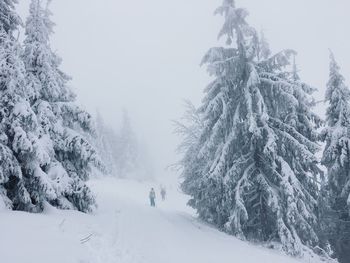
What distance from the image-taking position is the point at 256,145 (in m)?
18.6

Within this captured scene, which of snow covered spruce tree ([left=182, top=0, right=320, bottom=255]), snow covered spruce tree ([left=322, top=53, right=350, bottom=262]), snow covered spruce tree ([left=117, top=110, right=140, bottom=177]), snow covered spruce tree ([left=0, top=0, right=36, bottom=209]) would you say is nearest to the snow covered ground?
snow covered spruce tree ([left=0, top=0, right=36, bottom=209])

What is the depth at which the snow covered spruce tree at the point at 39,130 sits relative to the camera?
13.2m

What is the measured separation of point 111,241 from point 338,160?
43.5 ft

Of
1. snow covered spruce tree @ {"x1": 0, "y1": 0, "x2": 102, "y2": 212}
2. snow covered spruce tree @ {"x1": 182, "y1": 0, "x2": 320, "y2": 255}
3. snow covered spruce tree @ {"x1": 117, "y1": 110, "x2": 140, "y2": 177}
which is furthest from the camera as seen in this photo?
Result: snow covered spruce tree @ {"x1": 117, "y1": 110, "x2": 140, "y2": 177}

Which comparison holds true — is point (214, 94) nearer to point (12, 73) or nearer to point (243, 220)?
point (243, 220)

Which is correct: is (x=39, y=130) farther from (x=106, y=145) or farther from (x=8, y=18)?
(x=106, y=145)

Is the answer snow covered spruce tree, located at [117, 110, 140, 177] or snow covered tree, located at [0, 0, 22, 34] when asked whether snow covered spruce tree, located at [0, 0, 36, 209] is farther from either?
snow covered spruce tree, located at [117, 110, 140, 177]

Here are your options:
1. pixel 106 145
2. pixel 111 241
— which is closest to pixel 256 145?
pixel 111 241

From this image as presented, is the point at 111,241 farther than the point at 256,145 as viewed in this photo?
No

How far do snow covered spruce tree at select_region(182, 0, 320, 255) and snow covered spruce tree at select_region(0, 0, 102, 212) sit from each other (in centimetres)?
659

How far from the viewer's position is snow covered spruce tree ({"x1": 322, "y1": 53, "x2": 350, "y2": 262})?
19.2 meters

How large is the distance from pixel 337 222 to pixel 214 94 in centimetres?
1035

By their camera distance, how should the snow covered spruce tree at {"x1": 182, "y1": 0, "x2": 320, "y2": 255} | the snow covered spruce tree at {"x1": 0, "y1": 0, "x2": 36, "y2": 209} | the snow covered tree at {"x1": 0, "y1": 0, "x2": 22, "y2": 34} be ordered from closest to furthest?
1. the snow covered spruce tree at {"x1": 0, "y1": 0, "x2": 36, "y2": 209}
2. the snow covered tree at {"x1": 0, "y1": 0, "x2": 22, "y2": 34}
3. the snow covered spruce tree at {"x1": 182, "y1": 0, "x2": 320, "y2": 255}

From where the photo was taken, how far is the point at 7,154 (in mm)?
12773
